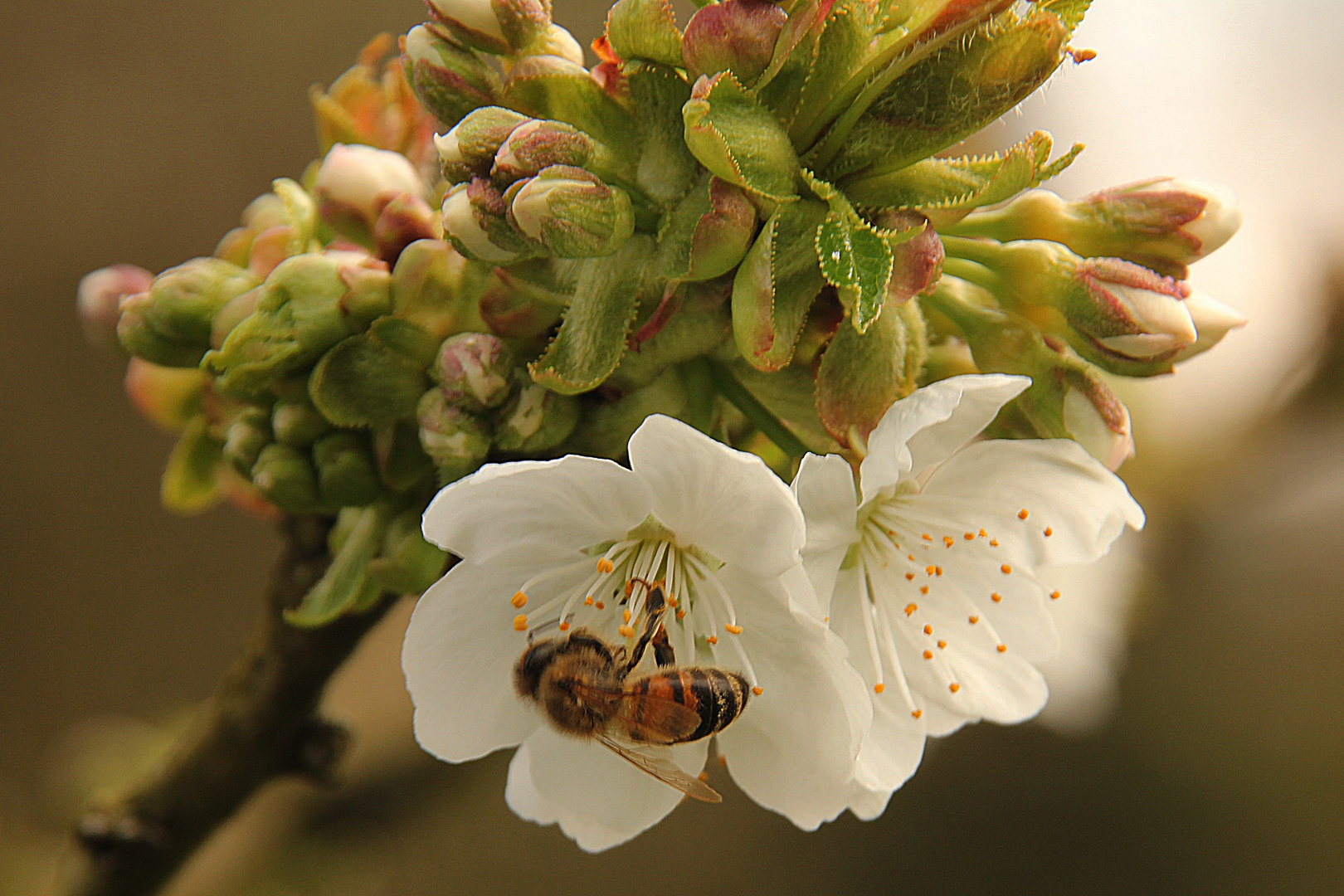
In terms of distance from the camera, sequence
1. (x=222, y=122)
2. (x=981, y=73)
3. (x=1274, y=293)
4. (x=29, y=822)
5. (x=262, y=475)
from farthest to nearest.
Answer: (x=222, y=122), (x=29, y=822), (x=1274, y=293), (x=262, y=475), (x=981, y=73)

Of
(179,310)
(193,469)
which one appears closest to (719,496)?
(179,310)

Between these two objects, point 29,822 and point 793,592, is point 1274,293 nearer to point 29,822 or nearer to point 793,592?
point 793,592

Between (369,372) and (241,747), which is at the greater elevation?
(369,372)

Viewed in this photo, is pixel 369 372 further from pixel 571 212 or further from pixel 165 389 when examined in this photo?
pixel 165 389

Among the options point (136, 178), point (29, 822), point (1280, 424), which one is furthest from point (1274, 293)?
point (29, 822)

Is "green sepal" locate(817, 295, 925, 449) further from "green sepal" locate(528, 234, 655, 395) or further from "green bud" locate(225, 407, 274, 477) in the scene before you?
"green bud" locate(225, 407, 274, 477)

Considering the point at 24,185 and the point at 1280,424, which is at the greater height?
the point at 24,185

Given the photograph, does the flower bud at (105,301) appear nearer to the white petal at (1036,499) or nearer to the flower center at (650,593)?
the flower center at (650,593)

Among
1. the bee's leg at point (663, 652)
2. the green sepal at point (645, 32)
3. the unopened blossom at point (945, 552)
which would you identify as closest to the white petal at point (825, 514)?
the unopened blossom at point (945, 552)
